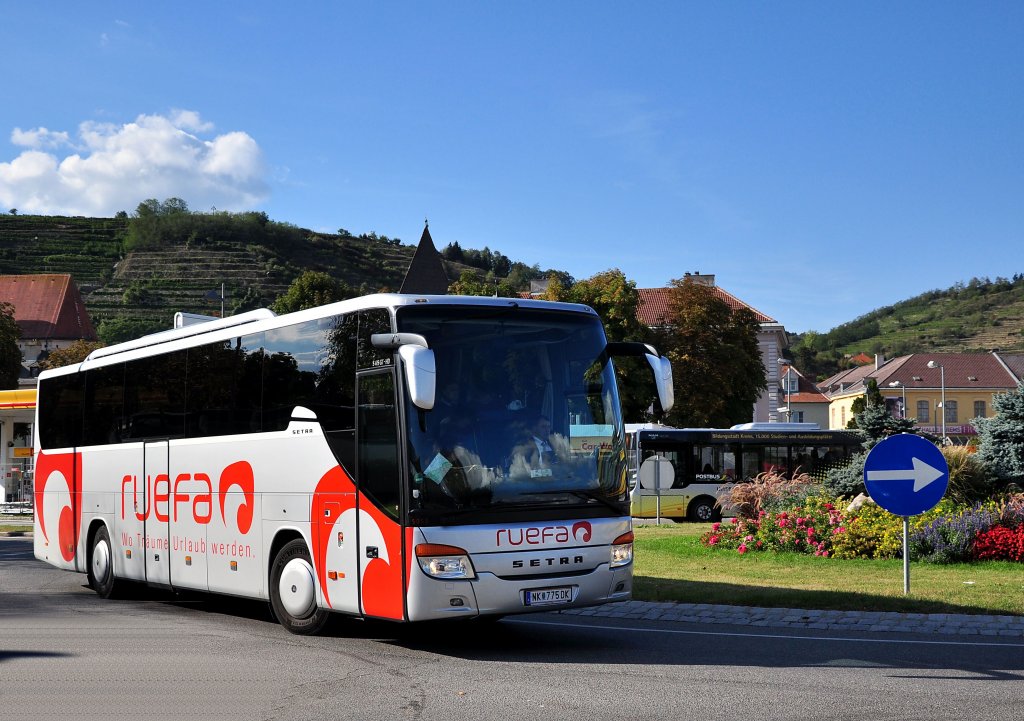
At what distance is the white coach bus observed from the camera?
9609 mm

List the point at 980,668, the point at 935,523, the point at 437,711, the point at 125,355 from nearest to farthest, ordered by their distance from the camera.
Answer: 1. the point at 437,711
2. the point at 980,668
3. the point at 125,355
4. the point at 935,523

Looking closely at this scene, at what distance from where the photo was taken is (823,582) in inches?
595

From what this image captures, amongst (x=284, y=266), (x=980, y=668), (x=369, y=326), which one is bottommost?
(x=980, y=668)

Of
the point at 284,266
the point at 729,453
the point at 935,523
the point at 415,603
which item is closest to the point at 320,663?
the point at 415,603

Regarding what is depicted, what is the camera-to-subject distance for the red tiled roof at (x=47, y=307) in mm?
116438

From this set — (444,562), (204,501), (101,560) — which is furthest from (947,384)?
(444,562)

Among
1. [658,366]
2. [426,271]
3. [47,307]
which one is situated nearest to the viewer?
[658,366]

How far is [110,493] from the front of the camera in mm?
15523

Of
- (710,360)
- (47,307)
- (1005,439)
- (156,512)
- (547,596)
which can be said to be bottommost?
(547,596)

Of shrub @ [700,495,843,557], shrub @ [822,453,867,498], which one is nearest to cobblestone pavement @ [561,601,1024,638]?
shrub @ [700,495,843,557]

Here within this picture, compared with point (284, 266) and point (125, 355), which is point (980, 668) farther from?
point (284, 266)

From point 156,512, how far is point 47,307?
11303 cm

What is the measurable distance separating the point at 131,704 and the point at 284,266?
160 m

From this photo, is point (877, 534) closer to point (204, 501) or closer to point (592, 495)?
point (592, 495)
